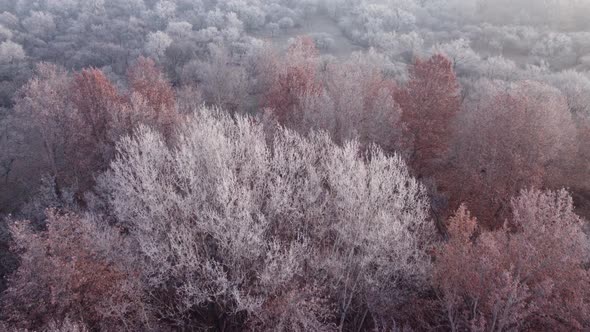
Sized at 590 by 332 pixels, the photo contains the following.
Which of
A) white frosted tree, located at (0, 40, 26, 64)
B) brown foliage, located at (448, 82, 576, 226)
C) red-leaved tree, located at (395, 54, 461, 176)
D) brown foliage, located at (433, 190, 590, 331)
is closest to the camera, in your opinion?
brown foliage, located at (433, 190, 590, 331)

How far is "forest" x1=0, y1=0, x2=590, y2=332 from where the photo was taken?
1825 centimetres

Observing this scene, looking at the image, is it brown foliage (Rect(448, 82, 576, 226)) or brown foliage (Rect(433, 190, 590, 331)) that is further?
brown foliage (Rect(448, 82, 576, 226))

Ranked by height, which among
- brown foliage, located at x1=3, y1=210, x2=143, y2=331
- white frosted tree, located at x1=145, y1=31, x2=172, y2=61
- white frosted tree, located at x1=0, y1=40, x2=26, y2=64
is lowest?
white frosted tree, located at x1=0, y1=40, x2=26, y2=64

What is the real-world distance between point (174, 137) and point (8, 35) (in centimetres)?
6464

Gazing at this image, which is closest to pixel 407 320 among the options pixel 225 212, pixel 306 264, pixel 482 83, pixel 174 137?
pixel 306 264

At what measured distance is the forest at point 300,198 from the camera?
59.9ft

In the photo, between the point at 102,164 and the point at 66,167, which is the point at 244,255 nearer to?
the point at 102,164

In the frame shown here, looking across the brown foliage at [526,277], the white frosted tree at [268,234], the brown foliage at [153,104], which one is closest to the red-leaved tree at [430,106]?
the white frosted tree at [268,234]

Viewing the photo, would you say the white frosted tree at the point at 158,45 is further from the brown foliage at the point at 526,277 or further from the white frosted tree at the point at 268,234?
the brown foliage at the point at 526,277

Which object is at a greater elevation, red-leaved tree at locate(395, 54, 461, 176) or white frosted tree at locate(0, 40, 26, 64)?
red-leaved tree at locate(395, 54, 461, 176)

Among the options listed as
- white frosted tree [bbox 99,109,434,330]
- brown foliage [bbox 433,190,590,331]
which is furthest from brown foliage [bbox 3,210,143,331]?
brown foliage [bbox 433,190,590,331]

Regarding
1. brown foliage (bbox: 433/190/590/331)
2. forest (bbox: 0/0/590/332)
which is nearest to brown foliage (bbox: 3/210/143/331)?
forest (bbox: 0/0/590/332)

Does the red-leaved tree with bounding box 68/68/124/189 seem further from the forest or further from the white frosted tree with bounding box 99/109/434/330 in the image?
the white frosted tree with bounding box 99/109/434/330

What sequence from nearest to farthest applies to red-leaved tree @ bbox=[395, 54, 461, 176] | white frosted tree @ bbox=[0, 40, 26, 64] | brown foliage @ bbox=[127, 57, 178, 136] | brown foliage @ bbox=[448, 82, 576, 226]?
brown foliage @ bbox=[448, 82, 576, 226]
red-leaved tree @ bbox=[395, 54, 461, 176]
brown foliage @ bbox=[127, 57, 178, 136]
white frosted tree @ bbox=[0, 40, 26, 64]
